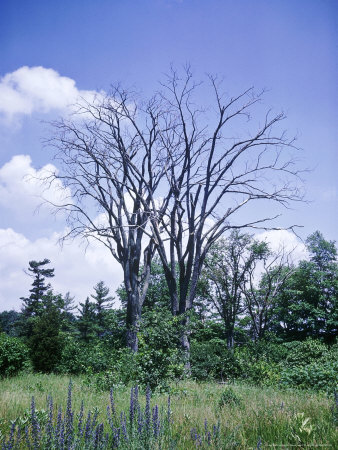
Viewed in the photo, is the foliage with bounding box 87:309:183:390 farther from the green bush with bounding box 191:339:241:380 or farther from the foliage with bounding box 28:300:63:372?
the foliage with bounding box 28:300:63:372

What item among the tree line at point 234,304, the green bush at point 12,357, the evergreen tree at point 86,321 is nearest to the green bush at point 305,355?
the tree line at point 234,304

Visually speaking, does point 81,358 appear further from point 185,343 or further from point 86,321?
point 86,321

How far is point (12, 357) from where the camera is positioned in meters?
11.7

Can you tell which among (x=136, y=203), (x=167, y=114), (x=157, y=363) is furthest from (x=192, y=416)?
(x=167, y=114)

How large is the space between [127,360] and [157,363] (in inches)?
35.4

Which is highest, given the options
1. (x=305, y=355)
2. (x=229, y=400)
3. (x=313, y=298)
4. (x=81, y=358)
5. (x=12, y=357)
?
(x=313, y=298)

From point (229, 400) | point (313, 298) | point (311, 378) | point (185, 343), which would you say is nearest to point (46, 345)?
point (185, 343)

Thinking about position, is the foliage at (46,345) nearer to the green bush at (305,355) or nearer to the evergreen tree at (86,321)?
the green bush at (305,355)

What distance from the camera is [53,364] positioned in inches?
538

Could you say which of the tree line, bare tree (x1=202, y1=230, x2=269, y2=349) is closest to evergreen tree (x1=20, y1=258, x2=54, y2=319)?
the tree line

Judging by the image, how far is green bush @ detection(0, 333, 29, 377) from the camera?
11.6 metres

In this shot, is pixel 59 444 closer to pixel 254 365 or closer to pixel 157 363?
pixel 157 363

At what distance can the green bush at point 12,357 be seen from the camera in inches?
457

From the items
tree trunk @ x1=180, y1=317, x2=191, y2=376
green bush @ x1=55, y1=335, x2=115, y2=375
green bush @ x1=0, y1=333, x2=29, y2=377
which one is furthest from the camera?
green bush @ x1=55, y1=335, x2=115, y2=375
